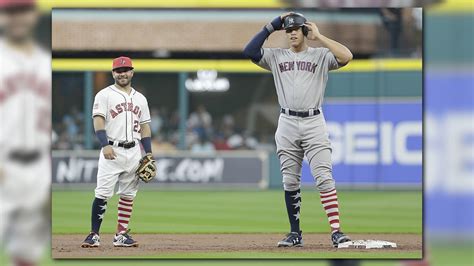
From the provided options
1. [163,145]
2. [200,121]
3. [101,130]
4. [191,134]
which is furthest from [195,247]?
[200,121]

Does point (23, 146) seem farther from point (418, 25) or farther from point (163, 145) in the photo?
point (163, 145)

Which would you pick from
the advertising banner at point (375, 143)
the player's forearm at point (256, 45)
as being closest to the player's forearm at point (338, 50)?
the player's forearm at point (256, 45)

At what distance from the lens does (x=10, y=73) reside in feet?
10.8

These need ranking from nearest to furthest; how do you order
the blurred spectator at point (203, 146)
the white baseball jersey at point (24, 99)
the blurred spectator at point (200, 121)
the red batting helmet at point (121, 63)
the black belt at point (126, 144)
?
1. the white baseball jersey at point (24, 99)
2. the red batting helmet at point (121, 63)
3. the black belt at point (126, 144)
4. the blurred spectator at point (200, 121)
5. the blurred spectator at point (203, 146)

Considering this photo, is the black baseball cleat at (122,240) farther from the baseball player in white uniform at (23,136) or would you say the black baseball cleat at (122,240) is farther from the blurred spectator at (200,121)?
the blurred spectator at (200,121)

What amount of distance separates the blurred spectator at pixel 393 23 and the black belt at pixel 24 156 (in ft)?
5.52

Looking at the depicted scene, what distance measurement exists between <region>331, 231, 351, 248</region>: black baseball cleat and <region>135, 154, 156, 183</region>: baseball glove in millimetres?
828

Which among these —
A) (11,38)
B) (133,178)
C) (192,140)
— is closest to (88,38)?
(133,178)

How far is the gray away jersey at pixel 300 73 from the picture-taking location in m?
4.14

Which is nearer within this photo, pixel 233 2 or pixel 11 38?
pixel 11 38

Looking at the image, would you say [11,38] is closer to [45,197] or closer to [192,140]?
[45,197]

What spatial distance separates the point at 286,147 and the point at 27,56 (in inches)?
51.2

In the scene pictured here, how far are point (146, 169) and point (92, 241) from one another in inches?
16.4

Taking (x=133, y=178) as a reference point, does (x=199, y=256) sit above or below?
below
